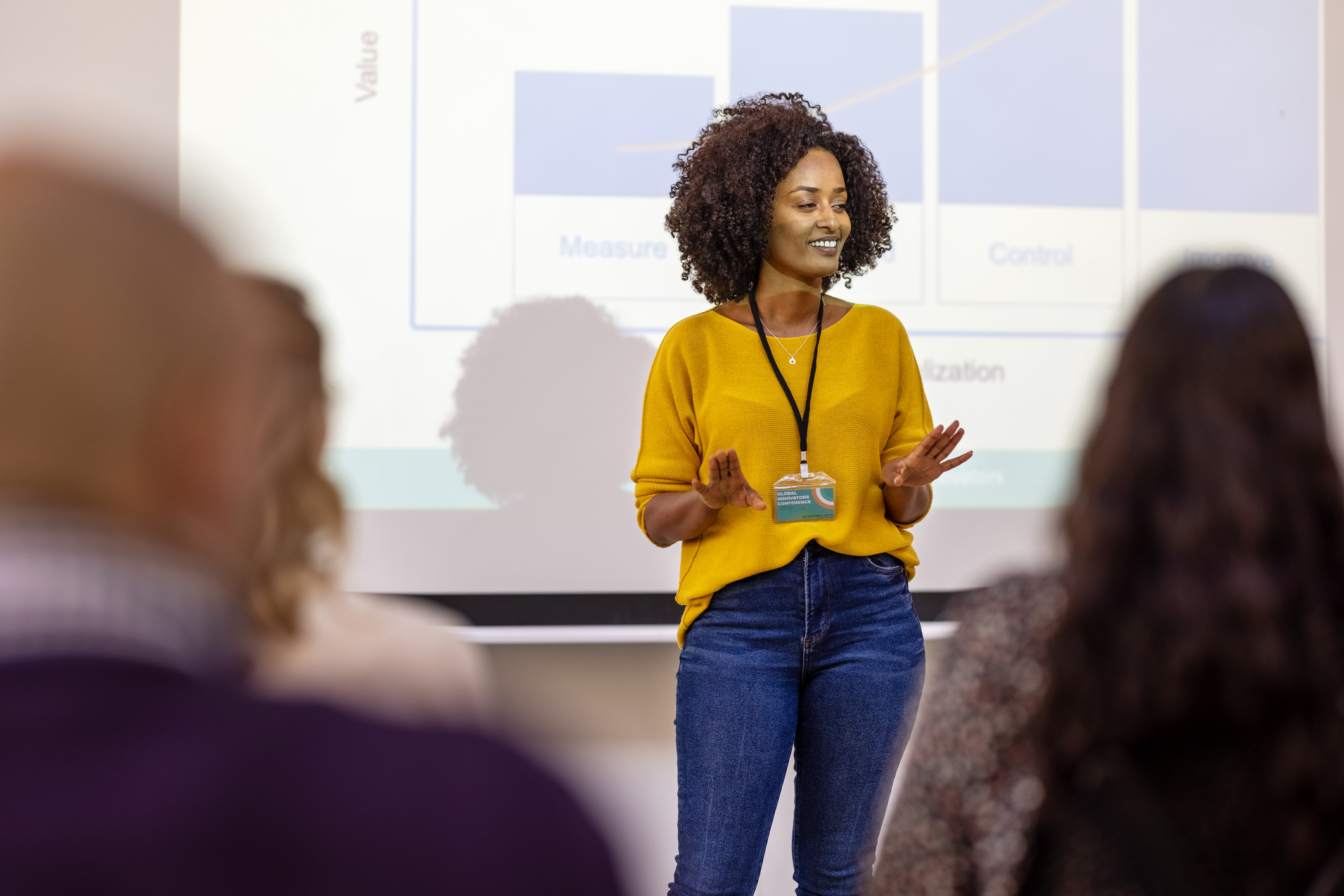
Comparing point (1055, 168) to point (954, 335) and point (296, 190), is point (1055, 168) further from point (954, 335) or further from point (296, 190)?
point (296, 190)

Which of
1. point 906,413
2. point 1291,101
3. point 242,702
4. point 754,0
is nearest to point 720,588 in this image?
point 906,413

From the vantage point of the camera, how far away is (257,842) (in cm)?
36

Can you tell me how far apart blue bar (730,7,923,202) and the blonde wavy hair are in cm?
198

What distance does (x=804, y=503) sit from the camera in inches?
70.8

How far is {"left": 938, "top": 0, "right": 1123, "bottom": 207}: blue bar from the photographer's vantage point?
2.87m

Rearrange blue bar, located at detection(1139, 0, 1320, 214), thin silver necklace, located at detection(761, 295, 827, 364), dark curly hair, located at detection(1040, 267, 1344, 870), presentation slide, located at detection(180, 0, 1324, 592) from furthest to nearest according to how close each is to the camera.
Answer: blue bar, located at detection(1139, 0, 1320, 214), presentation slide, located at detection(180, 0, 1324, 592), thin silver necklace, located at detection(761, 295, 827, 364), dark curly hair, located at detection(1040, 267, 1344, 870)

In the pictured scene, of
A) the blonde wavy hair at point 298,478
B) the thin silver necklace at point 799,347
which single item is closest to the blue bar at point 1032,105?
the thin silver necklace at point 799,347

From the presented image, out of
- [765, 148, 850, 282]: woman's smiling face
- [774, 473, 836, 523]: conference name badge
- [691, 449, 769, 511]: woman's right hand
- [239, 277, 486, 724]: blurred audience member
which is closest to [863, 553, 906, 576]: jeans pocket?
[774, 473, 836, 523]: conference name badge

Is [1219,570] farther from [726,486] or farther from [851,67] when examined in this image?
[851,67]

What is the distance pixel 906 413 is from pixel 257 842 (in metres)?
1.70

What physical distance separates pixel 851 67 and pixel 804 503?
61.1 inches

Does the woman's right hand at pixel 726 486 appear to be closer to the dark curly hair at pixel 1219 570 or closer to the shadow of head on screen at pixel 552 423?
the dark curly hair at pixel 1219 570

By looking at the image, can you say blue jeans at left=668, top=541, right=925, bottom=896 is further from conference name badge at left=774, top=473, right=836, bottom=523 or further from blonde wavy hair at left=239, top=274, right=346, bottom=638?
blonde wavy hair at left=239, top=274, right=346, bottom=638

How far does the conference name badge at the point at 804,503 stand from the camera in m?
1.80
